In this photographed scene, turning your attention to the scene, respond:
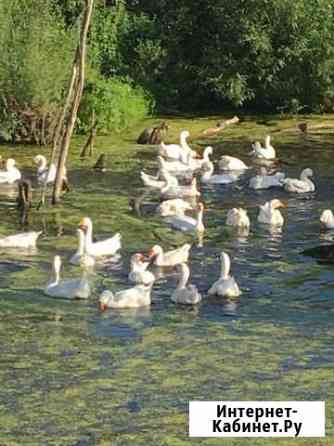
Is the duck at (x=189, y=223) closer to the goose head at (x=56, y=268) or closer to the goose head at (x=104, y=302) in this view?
the goose head at (x=56, y=268)

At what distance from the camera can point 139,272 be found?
70.2 ft

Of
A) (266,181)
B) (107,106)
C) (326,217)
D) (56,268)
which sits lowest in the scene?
(266,181)

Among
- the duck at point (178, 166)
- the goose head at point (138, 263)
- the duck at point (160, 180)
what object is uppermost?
the goose head at point (138, 263)

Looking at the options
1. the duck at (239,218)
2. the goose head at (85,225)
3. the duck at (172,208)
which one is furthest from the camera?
the duck at (172,208)

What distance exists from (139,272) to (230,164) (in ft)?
42.9

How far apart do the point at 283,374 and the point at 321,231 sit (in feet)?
34.6

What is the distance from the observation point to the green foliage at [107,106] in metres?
39.8

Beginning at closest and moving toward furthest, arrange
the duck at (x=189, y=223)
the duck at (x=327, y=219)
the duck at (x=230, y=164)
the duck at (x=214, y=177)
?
1. the duck at (x=189, y=223)
2. the duck at (x=327, y=219)
3. the duck at (x=214, y=177)
4. the duck at (x=230, y=164)

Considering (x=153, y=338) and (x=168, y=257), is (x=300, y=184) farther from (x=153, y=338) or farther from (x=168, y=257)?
(x=153, y=338)

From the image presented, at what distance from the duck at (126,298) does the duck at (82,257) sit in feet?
9.56

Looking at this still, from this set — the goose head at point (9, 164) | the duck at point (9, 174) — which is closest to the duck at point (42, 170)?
the duck at point (9, 174)

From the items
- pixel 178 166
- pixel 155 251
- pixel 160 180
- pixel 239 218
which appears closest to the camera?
pixel 155 251

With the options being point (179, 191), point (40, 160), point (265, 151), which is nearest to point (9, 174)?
point (40, 160)

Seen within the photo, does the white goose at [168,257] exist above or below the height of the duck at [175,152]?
above
